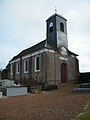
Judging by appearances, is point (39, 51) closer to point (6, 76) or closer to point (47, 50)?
point (47, 50)

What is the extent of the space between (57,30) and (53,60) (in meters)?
5.82

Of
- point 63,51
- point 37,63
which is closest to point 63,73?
point 63,51

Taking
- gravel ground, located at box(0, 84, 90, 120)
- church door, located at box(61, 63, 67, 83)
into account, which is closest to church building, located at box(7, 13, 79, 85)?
church door, located at box(61, 63, 67, 83)

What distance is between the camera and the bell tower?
26984 mm

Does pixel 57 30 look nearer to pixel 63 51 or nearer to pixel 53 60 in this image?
pixel 63 51

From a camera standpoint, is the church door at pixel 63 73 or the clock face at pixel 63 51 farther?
the clock face at pixel 63 51

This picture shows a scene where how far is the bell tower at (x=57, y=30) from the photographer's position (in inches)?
1062

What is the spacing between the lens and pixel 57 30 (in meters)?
27.1

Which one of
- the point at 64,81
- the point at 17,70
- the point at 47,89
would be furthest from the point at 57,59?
the point at 17,70

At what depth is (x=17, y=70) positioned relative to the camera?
3456 centimetres

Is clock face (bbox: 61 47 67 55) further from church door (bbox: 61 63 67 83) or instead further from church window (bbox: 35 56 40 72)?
church window (bbox: 35 56 40 72)

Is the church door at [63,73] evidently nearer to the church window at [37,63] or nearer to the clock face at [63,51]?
the clock face at [63,51]

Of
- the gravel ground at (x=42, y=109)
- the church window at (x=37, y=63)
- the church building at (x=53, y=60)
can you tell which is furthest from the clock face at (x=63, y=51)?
the gravel ground at (x=42, y=109)

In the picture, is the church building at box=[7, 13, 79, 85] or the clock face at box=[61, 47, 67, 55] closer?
the church building at box=[7, 13, 79, 85]
